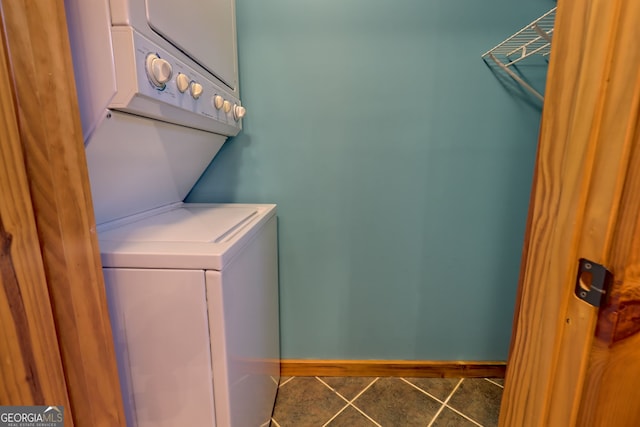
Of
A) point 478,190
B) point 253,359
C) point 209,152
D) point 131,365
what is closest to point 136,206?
point 209,152

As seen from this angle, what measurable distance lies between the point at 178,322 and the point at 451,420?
4.97ft

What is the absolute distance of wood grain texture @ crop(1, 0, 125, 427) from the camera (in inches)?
19.5

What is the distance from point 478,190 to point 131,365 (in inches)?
68.4

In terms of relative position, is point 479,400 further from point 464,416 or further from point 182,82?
point 182,82

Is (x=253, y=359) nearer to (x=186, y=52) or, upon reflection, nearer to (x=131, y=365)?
(x=131, y=365)

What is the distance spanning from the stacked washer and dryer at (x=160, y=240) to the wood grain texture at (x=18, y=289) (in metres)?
0.23

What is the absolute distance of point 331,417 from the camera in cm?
150

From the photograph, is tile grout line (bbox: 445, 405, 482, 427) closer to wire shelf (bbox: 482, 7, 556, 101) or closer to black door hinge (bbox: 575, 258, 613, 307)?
black door hinge (bbox: 575, 258, 613, 307)

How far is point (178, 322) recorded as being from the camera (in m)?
0.76

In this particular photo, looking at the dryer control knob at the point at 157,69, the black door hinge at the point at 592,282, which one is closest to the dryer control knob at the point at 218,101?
the dryer control knob at the point at 157,69

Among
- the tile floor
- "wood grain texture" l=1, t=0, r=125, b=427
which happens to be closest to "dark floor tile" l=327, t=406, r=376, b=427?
the tile floor

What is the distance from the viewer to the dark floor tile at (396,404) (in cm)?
149

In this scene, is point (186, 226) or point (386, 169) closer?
point (186, 226)

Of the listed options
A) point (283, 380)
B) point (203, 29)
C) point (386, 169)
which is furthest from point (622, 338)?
point (283, 380)
